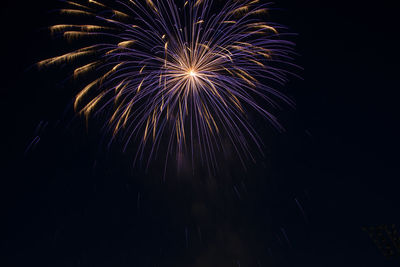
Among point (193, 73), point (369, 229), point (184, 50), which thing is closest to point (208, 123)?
point (193, 73)

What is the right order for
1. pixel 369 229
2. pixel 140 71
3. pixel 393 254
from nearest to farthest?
pixel 140 71, pixel 393 254, pixel 369 229

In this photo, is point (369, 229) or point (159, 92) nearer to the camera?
point (159, 92)

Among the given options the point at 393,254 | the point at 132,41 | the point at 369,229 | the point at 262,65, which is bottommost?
the point at 393,254

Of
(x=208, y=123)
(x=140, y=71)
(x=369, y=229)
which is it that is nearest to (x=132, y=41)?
(x=140, y=71)

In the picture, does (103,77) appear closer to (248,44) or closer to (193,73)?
(193,73)

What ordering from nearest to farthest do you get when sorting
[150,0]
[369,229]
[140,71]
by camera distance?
[140,71], [150,0], [369,229]

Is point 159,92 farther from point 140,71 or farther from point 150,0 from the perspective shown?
point 150,0

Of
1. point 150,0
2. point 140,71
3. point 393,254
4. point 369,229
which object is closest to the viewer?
point 140,71

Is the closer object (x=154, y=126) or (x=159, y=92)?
(x=154, y=126)

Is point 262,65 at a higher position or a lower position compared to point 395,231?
higher
